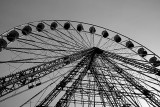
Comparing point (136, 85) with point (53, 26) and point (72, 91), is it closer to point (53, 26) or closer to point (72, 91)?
point (72, 91)

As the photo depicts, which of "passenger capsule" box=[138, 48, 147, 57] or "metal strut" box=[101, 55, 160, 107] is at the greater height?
"passenger capsule" box=[138, 48, 147, 57]

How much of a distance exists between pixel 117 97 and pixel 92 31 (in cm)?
669

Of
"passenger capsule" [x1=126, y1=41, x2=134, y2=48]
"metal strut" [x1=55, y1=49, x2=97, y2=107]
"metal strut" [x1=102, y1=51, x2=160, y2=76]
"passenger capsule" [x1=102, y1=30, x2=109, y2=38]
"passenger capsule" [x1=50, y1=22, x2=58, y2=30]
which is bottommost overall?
"metal strut" [x1=55, y1=49, x2=97, y2=107]

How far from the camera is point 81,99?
51.8ft

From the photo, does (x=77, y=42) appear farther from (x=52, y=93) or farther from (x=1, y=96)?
(x=1, y=96)

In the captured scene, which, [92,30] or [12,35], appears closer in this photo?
[12,35]

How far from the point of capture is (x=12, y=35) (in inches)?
524

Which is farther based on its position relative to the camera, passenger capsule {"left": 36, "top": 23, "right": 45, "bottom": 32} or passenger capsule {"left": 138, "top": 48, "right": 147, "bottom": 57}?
passenger capsule {"left": 138, "top": 48, "right": 147, "bottom": 57}

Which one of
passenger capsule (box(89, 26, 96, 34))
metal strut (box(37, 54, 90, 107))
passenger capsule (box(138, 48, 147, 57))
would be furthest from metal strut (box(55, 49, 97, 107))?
passenger capsule (box(138, 48, 147, 57))

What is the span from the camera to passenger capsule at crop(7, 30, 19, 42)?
43.4ft

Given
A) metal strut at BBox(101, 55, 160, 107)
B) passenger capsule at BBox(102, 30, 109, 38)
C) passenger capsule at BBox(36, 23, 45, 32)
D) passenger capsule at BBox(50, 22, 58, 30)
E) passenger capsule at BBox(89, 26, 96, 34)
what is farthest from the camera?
passenger capsule at BBox(102, 30, 109, 38)

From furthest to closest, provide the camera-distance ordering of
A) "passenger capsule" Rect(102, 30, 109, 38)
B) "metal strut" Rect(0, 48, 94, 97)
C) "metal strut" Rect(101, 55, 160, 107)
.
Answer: "passenger capsule" Rect(102, 30, 109, 38) → "metal strut" Rect(101, 55, 160, 107) → "metal strut" Rect(0, 48, 94, 97)

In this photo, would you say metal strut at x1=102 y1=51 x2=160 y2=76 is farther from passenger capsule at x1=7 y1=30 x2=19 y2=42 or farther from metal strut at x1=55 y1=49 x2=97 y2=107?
passenger capsule at x1=7 y1=30 x2=19 y2=42

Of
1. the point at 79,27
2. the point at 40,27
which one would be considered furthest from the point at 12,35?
the point at 79,27
